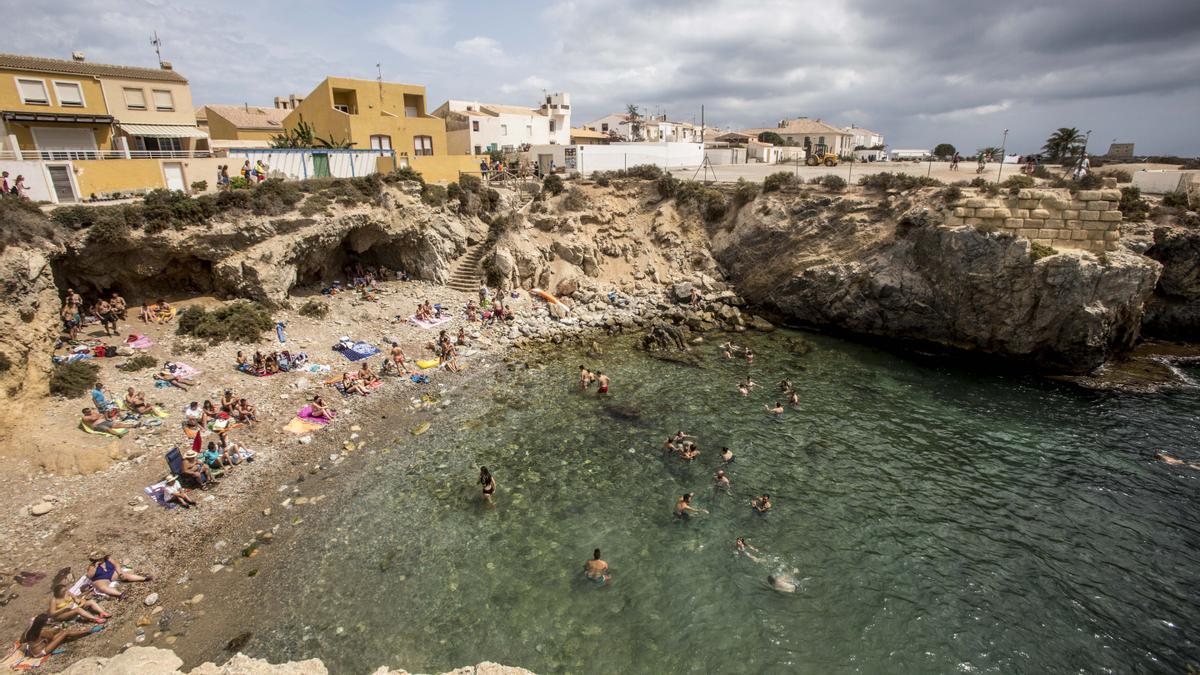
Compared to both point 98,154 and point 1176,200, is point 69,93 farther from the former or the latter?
point 1176,200

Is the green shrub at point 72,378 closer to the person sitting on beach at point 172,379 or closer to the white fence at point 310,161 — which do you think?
the person sitting on beach at point 172,379

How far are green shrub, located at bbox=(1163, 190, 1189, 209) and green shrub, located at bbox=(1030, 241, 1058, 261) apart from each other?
10.6m

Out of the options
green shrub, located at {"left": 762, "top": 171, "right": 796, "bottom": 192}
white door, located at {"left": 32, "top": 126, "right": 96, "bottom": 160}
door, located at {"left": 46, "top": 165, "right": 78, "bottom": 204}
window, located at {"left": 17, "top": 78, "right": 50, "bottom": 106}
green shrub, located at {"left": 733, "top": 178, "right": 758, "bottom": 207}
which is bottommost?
green shrub, located at {"left": 733, "top": 178, "right": 758, "bottom": 207}

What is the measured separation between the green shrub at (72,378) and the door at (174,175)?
11.3 metres

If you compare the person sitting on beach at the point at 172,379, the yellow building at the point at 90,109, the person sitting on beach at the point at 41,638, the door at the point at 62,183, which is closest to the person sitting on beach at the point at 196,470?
the person sitting on beach at the point at 41,638

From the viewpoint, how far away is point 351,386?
65.9 ft

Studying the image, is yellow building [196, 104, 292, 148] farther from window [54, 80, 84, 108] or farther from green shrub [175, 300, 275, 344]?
green shrub [175, 300, 275, 344]

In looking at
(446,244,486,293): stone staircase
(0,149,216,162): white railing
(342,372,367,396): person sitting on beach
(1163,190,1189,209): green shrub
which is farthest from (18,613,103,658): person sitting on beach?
(1163,190,1189,209): green shrub

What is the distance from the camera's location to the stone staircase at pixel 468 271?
31.7 meters

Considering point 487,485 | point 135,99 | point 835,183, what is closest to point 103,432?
point 487,485

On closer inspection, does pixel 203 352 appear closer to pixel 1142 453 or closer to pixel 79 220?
pixel 79 220

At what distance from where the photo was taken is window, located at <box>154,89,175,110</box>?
100 feet

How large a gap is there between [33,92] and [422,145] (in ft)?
67.7

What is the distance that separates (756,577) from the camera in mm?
12406
